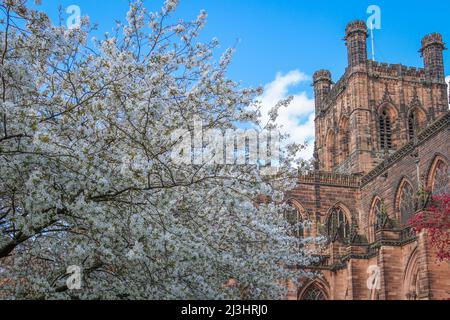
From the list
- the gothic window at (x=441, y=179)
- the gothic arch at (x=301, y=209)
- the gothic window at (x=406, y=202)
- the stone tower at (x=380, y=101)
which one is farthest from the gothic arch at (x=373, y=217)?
the gothic window at (x=441, y=179)

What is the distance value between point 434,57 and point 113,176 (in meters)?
39.0

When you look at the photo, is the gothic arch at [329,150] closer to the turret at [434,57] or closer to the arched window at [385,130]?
the arched window at [385,130]

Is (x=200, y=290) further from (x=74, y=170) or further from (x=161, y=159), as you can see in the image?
(x=74, y=170)

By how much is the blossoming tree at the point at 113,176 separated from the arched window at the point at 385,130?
102 feet

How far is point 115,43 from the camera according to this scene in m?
10.7

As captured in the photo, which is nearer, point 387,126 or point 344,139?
point 387,126

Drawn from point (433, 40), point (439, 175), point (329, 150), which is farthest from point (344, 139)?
point (439, 175)

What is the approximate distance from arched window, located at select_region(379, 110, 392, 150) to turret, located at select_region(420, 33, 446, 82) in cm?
453

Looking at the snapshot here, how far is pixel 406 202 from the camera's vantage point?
1233 inches

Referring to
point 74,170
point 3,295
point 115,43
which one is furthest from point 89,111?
point 3,295

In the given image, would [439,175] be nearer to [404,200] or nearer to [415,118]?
[404,200]

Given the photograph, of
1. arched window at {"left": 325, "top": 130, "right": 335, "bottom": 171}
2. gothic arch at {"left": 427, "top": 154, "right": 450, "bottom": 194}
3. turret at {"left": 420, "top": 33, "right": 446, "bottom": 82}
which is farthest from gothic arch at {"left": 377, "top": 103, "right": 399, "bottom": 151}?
gothic arch at {"left": 427, "top": 154, "right": 450, "bottom": 194}

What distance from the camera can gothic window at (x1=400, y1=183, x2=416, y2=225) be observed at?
100ft

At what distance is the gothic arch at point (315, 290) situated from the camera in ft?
106
